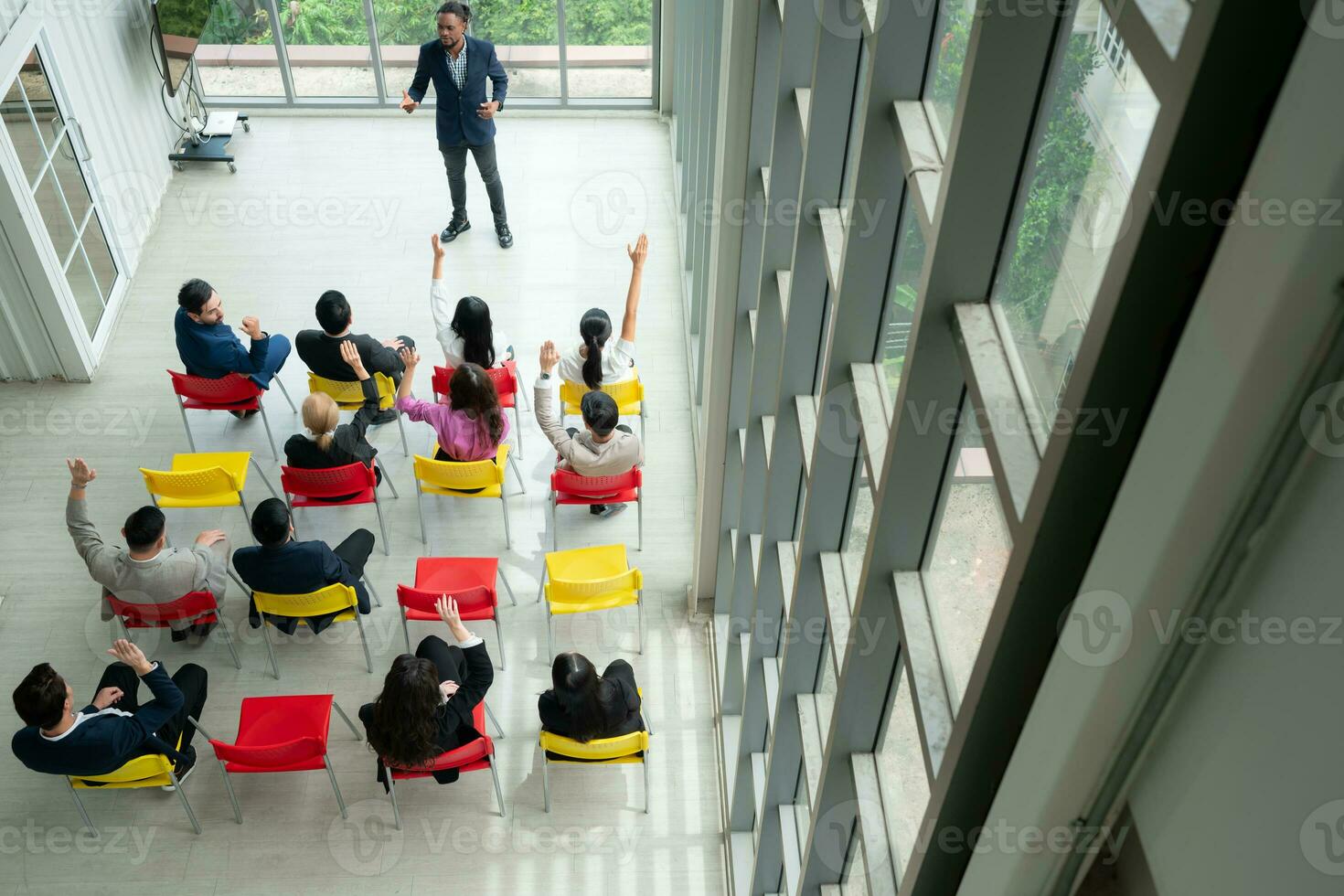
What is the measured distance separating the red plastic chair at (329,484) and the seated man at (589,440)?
38.4 inches

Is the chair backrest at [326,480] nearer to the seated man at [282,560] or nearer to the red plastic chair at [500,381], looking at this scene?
the seated man at [282,560]

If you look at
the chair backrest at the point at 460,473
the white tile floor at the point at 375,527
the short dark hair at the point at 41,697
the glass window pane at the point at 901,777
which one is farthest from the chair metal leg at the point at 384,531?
the glass window pane at the point at 901,777

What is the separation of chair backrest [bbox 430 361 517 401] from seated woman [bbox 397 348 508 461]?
39 centimetres

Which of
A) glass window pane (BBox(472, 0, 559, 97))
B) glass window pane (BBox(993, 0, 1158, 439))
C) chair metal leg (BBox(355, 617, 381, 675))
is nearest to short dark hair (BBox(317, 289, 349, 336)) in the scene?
chair metal leg (BBox(355, 617, 381, 675))

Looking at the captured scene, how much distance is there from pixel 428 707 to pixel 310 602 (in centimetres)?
102

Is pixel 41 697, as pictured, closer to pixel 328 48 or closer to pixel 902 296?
pixel 902 296

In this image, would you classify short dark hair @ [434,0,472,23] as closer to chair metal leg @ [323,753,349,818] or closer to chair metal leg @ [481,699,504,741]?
chair metal leg @ [481,699,504,741]

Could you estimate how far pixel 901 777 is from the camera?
285 cm

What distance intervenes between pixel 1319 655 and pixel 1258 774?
0.60 feet

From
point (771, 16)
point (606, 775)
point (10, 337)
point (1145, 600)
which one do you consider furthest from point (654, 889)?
point (10, 337)

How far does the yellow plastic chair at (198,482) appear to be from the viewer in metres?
5.63

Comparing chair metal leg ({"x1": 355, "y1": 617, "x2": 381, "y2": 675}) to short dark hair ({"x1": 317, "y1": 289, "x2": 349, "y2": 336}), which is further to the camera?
short dark hair ({"x1": 317, "y1": 289, "x2": 349, "y2": 336})

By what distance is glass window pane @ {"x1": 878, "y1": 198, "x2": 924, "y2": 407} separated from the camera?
7.92 ft

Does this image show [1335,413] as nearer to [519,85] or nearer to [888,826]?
[888,826]
